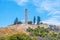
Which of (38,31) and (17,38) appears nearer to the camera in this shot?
(17,38)

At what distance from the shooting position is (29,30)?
293 feet

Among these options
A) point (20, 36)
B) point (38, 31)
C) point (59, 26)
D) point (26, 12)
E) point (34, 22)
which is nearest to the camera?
point (20, 36)

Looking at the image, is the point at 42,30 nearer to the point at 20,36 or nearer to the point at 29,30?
the point at 29,30

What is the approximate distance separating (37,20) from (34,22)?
1.59 m

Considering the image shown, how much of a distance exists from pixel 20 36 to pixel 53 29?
166 feet

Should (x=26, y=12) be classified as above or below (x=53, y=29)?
above

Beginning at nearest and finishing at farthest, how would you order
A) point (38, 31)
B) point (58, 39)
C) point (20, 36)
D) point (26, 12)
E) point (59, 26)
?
point (20, 36), point (58, 39), point (38, 31), point (26, 12), point (59, 26)

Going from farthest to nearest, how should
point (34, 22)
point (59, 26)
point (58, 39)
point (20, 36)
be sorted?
point (59, 26)
point (34, 22)
point (58, 39)
point (20, 36)

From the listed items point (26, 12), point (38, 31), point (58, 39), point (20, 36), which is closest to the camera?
point (20, 36)

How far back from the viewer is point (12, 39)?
49.7 m

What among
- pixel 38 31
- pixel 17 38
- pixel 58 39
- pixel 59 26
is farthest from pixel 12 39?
pixel 59 26

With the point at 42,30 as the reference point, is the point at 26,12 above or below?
above

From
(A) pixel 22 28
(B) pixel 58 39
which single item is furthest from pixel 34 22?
(B) pixel 58 39

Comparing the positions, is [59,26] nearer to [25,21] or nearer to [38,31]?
[25,21]
